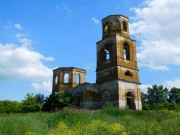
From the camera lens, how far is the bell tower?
3036 cm

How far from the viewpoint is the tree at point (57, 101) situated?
3209 centimetres

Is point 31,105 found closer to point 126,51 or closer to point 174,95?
point 126,51

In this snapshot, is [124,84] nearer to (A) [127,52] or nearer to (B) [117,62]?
(B) [117,62]

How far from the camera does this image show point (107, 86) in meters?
31.2

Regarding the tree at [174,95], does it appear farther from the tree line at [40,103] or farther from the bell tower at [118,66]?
the tree line at [40,103]

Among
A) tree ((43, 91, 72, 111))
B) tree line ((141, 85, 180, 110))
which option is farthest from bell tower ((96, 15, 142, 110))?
tree line ((141, 85, 180, 110))

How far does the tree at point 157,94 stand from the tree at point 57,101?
113 feet

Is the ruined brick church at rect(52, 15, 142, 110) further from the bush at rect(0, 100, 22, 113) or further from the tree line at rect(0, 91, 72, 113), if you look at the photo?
the bush at rect(0, 100, 22, 113)

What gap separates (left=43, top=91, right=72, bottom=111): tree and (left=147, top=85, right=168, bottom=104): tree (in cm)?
3438

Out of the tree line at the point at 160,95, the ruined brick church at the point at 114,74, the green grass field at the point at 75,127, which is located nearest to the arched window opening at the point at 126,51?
the ruined brick church at the point at 114,74

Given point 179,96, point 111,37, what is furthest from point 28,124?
point 179,96

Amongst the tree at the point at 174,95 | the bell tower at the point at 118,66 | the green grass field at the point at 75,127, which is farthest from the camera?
the tree at the point at 174,95

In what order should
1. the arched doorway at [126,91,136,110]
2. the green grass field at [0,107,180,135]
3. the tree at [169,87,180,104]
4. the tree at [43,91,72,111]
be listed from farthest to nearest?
the tree at [169,87,180,104] → the tree at [43,91,72,111] → the arched doorway at [126,91,136,110] → the green grass field at [0,107,180,135]

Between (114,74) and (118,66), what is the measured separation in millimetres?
1024
